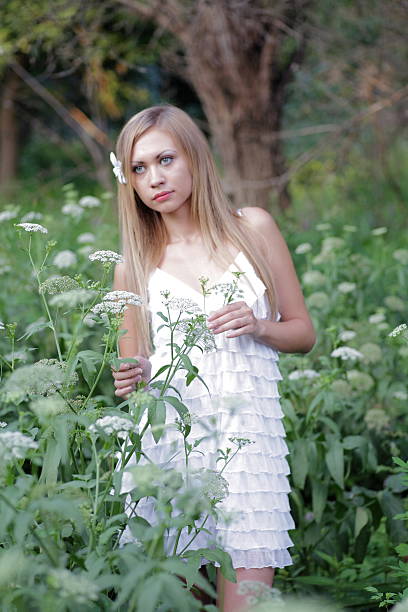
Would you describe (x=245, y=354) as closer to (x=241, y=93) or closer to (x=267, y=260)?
(x=267, y=260)

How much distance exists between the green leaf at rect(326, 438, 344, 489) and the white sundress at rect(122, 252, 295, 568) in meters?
0.39

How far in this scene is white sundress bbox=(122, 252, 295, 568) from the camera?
2193mm

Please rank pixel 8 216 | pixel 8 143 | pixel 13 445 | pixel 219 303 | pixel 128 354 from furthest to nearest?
pixel 8 143, pixel 8 216, pixel 128 354, pixel 219 303, pixel 13 445

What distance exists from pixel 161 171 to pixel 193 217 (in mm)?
214

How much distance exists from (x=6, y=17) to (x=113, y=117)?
6577 mm

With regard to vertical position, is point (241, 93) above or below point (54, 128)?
below

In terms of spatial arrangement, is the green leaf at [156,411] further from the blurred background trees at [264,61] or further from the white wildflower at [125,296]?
the blurred background trees at [264,61]

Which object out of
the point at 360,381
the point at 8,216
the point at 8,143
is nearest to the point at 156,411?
the point at 360,381

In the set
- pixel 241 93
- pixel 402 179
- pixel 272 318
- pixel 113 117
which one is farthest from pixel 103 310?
pixel 113 117

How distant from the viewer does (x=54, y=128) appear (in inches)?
606

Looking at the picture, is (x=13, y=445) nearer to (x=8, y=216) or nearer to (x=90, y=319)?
(x=90, y=319)

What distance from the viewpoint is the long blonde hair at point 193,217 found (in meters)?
2.51

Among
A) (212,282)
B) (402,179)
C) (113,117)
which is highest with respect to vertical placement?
(113,117)

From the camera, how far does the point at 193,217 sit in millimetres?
2625
